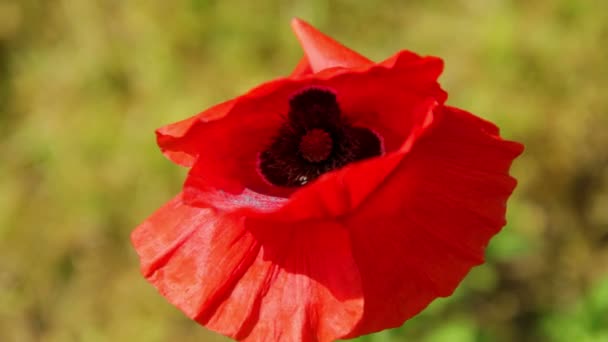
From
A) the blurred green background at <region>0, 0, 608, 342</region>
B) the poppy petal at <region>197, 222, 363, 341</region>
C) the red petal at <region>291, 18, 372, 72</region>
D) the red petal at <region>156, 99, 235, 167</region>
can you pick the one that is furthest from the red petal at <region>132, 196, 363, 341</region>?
the blurred green background at <region>0, 0, 608, 342</region>

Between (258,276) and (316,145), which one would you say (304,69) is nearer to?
(316,145)

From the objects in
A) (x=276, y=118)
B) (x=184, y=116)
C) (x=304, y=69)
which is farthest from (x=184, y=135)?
(x=184, y=116)

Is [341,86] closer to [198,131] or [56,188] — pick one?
[198,131]

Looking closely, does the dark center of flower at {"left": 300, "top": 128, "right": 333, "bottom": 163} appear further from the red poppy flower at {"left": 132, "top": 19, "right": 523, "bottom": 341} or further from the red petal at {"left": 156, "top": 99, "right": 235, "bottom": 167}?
the red petal at {"left": 156, "top": 99, "right": 235, "bottom": 167}

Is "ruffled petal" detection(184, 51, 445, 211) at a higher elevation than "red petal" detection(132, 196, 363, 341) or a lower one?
higher

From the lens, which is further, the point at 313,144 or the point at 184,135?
the point at 313,144

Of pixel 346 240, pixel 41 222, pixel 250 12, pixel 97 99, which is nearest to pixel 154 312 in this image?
pixel 41 222

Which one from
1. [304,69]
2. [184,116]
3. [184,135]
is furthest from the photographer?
[184,116]
